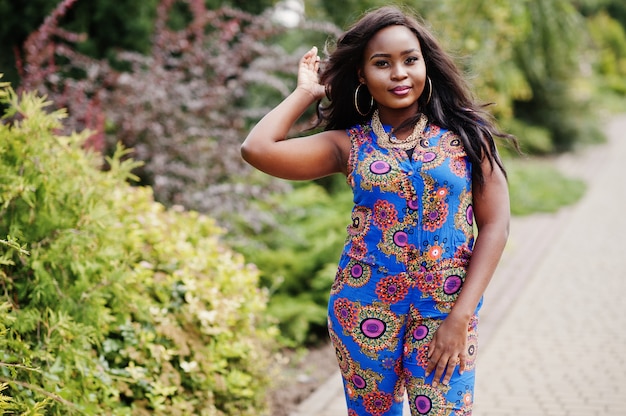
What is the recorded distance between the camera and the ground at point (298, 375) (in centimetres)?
446

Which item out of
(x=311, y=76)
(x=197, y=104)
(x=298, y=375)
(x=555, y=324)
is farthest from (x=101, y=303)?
(x=555, y=324)

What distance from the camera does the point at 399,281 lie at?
94.3 inches

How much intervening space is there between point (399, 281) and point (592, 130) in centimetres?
1426

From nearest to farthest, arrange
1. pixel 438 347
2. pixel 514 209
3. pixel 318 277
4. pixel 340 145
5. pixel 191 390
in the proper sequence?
1. pixel 438 347
2. pixel 340 145
3. pixel 191 390
4. pixel 318 277
5. pixel 514 209

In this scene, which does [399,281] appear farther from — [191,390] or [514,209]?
[514,209]

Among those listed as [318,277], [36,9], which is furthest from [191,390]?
[36,9]

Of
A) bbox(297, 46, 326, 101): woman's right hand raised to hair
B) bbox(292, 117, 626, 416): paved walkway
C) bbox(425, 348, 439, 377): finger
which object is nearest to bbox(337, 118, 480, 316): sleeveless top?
bbox(425, 348, 439, 377): finger

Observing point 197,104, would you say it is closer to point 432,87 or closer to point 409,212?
point 432,87

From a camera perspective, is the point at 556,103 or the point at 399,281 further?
the point at 556,103

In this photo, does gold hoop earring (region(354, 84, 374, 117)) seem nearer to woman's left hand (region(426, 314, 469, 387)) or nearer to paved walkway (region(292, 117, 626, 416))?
woman's left hand (region(426, 314, 469, 387))

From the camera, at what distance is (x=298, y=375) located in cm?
495

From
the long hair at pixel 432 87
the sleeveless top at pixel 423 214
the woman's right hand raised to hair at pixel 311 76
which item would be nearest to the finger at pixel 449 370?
the sleeveless top at pixel 423 214

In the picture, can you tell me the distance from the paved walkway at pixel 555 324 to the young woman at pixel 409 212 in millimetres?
2007

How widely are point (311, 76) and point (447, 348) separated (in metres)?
1.06
